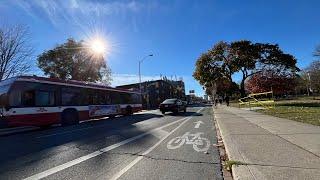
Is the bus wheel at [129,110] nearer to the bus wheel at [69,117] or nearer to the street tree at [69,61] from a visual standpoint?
the bus wheel at [69,117]

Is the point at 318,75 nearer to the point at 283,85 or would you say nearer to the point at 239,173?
the point at 283,85

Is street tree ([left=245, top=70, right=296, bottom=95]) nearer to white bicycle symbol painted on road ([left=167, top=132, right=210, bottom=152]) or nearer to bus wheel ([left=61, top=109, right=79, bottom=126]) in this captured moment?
bus wheel ([left=61, top=109, right=79, bottom=126])

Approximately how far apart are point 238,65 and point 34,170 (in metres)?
48.3

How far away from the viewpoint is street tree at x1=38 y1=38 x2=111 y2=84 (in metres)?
60.9

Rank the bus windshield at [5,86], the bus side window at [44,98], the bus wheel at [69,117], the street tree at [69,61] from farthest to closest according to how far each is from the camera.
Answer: the street tree at [69,61]
the bus wheel at [69,117]
the bus side window at [44,98]
the bus windshield at [5,86]

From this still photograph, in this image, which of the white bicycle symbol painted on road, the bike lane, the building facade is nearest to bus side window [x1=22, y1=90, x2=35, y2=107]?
the white bicycle symbol painted on road

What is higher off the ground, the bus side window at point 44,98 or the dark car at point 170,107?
Result: the bus side window at point 44,98

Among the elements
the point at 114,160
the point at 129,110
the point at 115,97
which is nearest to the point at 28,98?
the point at 114,160

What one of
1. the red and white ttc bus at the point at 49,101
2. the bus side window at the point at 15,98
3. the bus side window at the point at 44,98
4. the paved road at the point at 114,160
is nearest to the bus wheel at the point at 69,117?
the red and white ttc bus at the point at 49,101

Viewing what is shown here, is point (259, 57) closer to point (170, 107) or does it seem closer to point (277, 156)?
point (170, 107)

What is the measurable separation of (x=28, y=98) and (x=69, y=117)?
4015 mm

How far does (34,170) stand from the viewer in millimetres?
7621

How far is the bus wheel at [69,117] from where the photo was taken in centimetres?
2194

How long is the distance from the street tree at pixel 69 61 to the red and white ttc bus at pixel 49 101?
33.7m
